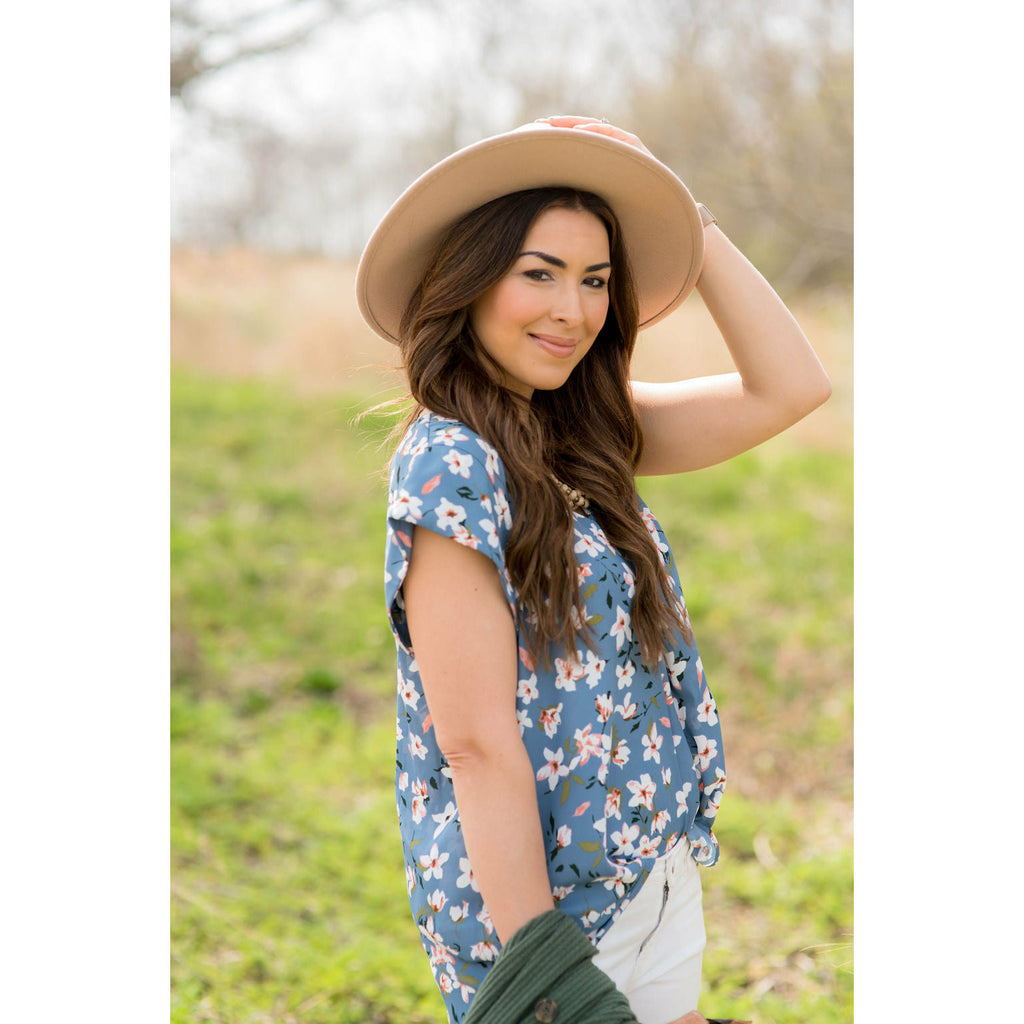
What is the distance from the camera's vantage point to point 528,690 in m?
1.42

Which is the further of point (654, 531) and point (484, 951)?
point (654, 531)

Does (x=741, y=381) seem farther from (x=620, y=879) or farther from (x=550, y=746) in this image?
(x=620, y=879)

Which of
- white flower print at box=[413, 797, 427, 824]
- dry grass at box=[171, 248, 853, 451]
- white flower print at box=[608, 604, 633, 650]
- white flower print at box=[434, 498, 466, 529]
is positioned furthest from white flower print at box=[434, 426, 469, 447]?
dry grass at box=[171, 248, 853, 451]

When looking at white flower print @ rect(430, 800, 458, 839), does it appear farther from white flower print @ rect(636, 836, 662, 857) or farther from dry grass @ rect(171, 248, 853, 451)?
dry grass @ rect(171, 248, 853, 451)

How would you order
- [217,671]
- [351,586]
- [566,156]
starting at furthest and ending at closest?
[351,586] < [217,671] < [566,156]

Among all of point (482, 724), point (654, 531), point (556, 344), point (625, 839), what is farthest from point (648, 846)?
point (556, 344)

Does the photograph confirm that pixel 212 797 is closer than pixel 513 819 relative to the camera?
No

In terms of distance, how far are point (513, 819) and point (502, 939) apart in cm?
16

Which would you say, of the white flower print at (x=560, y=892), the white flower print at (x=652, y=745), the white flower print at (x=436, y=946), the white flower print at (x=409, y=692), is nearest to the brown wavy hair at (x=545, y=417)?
the white flower print at (x=652, y=745)

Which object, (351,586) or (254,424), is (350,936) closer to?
(351,586)

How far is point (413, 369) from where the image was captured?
5.13ft

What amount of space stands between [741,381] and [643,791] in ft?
2.47

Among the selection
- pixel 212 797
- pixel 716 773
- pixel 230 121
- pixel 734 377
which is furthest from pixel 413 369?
pixel 230 121

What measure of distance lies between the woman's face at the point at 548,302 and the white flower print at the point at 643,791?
618 mm
